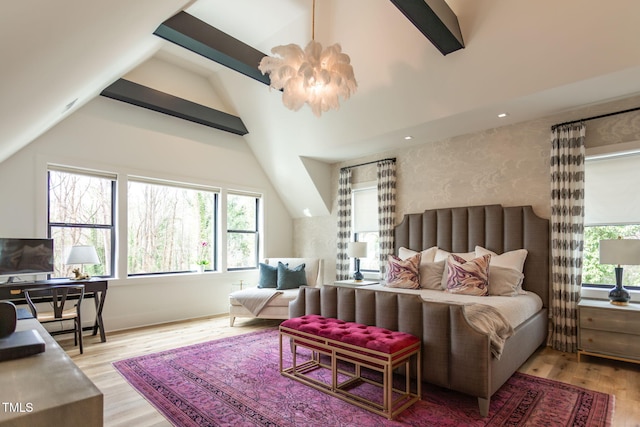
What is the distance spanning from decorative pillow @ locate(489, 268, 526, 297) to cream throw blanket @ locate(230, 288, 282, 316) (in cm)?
269

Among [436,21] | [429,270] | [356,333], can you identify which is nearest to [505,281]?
[429,270]

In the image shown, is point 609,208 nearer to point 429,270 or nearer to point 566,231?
point 566,231

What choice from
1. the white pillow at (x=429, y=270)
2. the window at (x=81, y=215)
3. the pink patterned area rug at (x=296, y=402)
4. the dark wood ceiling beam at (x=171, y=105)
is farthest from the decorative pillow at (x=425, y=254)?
the window at (x=81, y=215)

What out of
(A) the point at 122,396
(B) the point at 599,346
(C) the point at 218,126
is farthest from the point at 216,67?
(B) the point at 599,346

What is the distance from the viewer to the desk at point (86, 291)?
11.4ft

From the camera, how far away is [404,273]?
14.3 feet

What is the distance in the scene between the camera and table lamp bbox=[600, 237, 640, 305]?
315cm

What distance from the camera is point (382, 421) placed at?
2348 mm

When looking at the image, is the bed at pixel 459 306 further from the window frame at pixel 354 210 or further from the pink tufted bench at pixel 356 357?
the window frame at pixel 354 210

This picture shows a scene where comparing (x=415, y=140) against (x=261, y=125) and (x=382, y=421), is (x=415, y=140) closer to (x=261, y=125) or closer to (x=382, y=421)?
(x=261, y=125)

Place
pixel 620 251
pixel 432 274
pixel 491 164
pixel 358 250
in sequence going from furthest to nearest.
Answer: pixel 358 250
pixel 491 164
pixel 432 274
pixel 620 251

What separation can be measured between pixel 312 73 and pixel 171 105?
311 cm

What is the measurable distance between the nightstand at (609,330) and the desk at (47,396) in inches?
160

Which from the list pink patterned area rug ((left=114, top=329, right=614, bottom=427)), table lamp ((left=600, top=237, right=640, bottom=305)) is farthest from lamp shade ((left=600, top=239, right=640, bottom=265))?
pink patterned area rug ((left=114, top=329, right=614, bottom=427))
